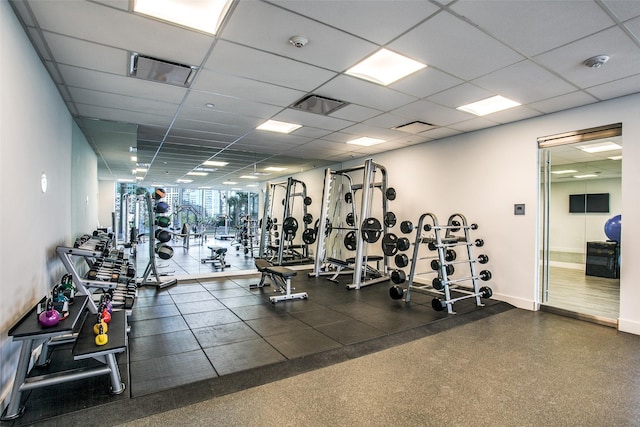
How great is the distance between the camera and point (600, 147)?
5215mm

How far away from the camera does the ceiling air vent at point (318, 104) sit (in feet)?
12.3

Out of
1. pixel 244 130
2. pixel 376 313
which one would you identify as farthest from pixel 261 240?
pixel 376 313

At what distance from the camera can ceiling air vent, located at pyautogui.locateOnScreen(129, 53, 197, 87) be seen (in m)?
2.83

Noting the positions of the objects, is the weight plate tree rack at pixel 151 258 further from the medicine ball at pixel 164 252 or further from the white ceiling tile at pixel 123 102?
the white ceiling tile at pixel 123 102

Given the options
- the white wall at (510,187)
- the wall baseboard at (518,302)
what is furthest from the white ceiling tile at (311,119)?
the wall baseboard at (518,302)

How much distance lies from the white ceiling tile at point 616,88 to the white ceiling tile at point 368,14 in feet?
8.01

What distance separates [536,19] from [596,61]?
105 cm

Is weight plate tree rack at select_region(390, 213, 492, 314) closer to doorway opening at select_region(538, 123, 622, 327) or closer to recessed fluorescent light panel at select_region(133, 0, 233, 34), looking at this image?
doorway opening at select_region(538, 123, 622, 327)

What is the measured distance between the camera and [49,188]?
305 cm

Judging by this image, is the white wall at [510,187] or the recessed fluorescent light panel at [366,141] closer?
the white wall at [510,187]

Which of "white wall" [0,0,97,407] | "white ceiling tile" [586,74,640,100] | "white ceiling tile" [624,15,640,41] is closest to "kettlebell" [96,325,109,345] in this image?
"white wall" [0,0,97,407]

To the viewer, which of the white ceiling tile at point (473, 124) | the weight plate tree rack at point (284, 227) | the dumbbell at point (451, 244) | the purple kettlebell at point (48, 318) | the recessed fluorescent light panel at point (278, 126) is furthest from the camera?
the weight plate tree rack at point (284, 227)

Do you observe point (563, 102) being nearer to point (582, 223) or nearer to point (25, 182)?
point (582, 223)

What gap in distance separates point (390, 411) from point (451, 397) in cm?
49
